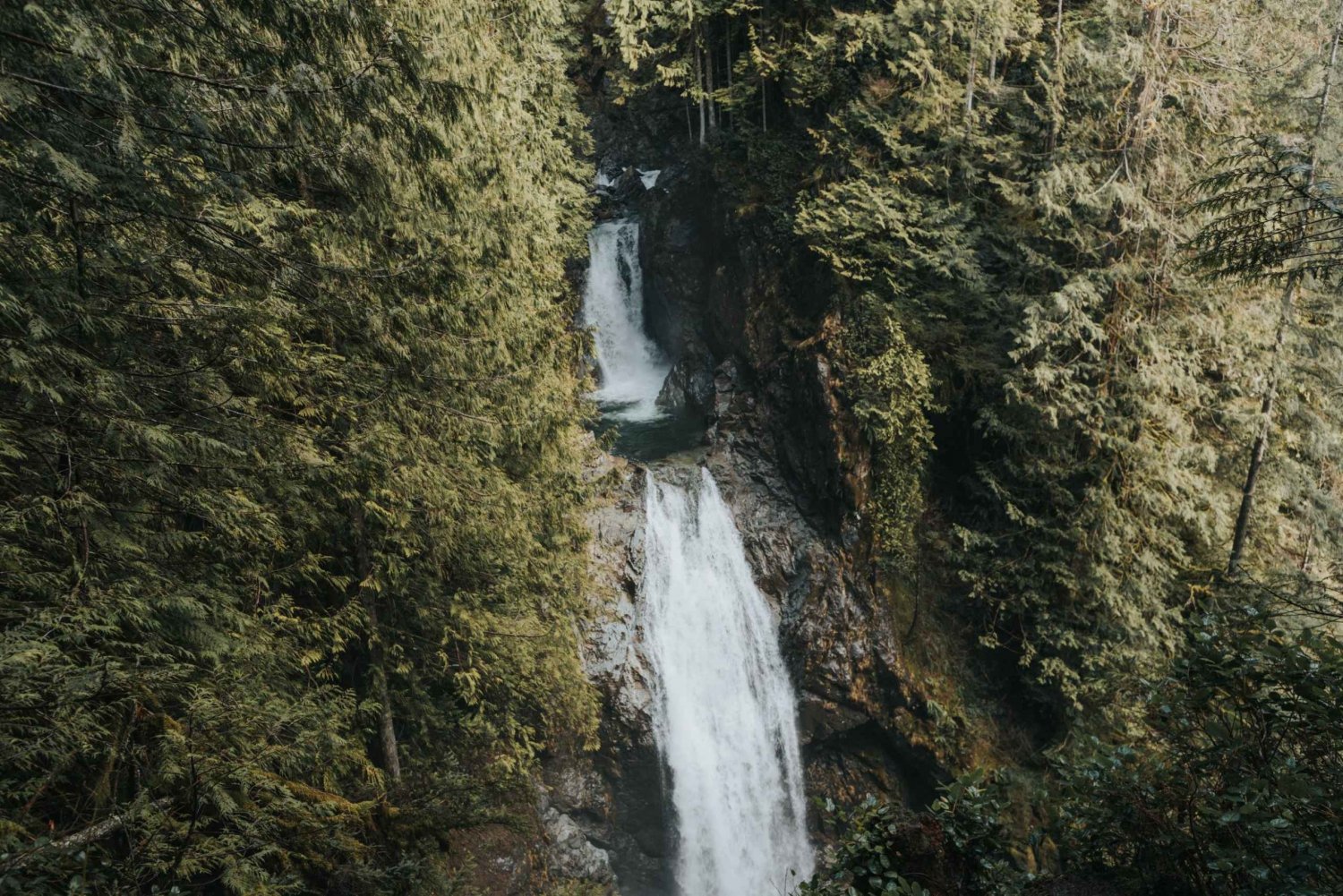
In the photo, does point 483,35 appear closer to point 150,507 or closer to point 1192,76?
point 150,507

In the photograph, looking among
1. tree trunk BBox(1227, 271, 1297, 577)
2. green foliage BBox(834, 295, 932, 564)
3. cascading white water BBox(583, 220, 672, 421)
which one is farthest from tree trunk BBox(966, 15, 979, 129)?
cascading white water BBox(583, 220, 672, 421)

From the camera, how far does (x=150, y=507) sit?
3820 mm

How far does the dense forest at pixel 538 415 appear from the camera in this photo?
326 cm

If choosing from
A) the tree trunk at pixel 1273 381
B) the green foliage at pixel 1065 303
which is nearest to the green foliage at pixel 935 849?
the green foliage at pixel 1065 303

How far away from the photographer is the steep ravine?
39.9ft

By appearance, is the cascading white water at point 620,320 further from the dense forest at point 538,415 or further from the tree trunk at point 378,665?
the tree trunk at point 378,665

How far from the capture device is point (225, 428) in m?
3.97

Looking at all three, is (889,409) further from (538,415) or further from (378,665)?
(378,665)

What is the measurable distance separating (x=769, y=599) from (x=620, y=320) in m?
10.3

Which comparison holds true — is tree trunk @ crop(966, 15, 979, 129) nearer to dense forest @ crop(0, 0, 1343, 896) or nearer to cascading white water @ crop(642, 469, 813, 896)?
dense forest @ crop(0, 0, 1343, 896)

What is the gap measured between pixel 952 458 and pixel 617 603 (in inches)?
292

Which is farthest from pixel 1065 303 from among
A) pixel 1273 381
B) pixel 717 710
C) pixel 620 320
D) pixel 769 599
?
pixel 620 320

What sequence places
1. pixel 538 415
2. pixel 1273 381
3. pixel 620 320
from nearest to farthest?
pixel 538 415 → pixel 1273 381 → pixel 620 320

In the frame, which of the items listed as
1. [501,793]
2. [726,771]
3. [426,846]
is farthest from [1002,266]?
[426,846]
